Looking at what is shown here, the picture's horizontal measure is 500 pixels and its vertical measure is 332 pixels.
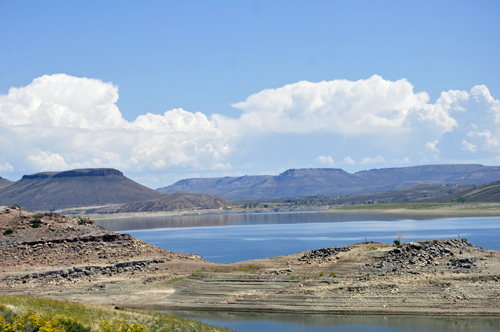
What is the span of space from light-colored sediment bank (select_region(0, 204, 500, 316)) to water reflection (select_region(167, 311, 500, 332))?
0.68m

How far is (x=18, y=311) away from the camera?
19.8 metres

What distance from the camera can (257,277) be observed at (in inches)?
1560

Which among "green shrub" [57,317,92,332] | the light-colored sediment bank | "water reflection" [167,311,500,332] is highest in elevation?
"green shrub" [57,317,92,332]

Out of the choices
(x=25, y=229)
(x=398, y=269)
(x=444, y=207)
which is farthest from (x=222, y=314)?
(x=444, y=207)

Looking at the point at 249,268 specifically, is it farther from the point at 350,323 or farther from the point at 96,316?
→ the point at 96,316

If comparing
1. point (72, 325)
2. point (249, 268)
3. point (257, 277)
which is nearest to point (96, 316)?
point (72, 325)

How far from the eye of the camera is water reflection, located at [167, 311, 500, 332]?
28.8 metres

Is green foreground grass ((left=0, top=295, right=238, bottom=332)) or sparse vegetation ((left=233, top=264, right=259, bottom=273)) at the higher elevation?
green foreground grass ((left=0, top=295, right=238, bottom=332))

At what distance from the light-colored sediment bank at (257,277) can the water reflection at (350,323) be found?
684mm

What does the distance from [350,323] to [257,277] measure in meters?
11.2

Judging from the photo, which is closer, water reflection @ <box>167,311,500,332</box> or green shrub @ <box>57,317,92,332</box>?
green shrub @ <box>57,317,92,332</box>

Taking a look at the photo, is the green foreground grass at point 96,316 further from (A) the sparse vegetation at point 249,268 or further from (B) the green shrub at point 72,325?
(A) the sparse vegetation at point 249,268

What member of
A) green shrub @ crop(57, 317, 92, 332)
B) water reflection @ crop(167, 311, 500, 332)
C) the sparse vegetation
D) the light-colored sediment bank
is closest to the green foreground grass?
green shrub @ crop(57, 317, 92, 332)

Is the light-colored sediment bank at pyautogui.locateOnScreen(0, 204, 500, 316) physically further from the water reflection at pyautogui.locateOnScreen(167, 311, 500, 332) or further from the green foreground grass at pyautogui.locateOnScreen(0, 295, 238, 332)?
the green foreground grass at pyautogui.locateOnScreen(0, 295, 238, 332)
